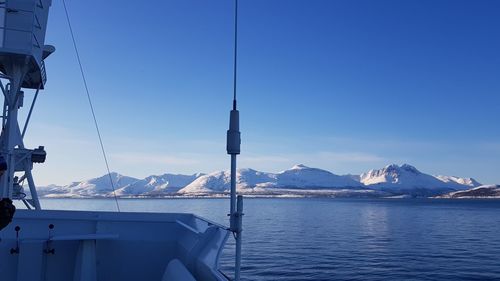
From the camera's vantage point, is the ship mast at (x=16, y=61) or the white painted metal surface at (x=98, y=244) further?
the ship mast at (x=16, y=61)

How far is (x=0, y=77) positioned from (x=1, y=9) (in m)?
1.85

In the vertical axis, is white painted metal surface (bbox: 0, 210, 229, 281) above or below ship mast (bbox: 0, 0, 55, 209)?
below

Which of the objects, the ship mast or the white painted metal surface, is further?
the ship mast

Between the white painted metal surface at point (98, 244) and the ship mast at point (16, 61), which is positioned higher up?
the ship mast at point (16, 61)

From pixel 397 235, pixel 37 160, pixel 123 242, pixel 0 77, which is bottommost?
pixel 397 235

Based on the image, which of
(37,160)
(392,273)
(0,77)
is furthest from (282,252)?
(0,77)

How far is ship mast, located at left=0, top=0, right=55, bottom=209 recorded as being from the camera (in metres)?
11.8

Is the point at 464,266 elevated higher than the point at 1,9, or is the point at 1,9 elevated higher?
the point at 1,9

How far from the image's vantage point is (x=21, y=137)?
13.7 meters

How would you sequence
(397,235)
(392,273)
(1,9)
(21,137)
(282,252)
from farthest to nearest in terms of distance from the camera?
(397,235)
(282,252)
(392,273)
(21,137)
(1,9)

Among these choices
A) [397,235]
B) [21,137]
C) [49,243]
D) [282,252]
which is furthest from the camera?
[397,235]

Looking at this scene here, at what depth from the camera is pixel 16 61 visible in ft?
40.5

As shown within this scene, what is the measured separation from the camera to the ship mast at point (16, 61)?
38.7ft

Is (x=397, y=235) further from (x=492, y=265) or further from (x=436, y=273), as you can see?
(x=436, y=273)
